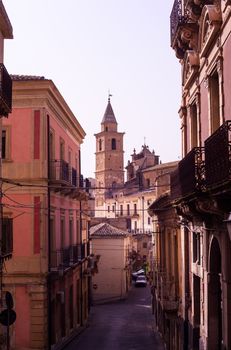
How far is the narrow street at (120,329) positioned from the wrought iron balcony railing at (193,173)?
14980 millimetres

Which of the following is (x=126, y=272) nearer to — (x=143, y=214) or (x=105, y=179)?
(x=143, y=214)

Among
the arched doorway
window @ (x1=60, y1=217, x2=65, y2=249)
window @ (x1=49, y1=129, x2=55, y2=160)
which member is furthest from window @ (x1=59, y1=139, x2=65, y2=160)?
the arched doorway

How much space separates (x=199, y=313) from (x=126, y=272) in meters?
39.5

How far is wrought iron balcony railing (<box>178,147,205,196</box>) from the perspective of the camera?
947 cm

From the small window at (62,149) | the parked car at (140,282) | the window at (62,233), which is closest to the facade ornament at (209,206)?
the window at (62,233)

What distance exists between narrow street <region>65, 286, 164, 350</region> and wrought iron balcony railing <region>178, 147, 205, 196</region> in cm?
1498

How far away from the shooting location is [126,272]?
52688 millimetres

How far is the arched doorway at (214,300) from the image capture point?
11453 millimetres

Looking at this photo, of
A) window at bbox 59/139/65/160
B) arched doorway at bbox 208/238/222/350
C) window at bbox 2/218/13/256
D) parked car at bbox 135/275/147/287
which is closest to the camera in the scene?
arched doorway at bbox 208/238/222/350

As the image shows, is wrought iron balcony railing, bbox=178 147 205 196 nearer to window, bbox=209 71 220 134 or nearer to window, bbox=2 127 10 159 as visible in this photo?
window, bbox=209 71 220 134

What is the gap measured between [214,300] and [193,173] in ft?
10.6

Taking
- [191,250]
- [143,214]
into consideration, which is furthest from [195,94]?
[143,214]

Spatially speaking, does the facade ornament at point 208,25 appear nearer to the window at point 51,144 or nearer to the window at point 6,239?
the window at point 6,239

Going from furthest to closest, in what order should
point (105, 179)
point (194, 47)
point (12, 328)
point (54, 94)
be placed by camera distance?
1. point (105, 179)
2. point (54, 94)
3. point (12, 328)
4. point (194, 47)
